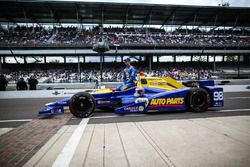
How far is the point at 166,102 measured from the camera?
499 cm

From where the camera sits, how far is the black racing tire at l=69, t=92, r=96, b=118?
477cm

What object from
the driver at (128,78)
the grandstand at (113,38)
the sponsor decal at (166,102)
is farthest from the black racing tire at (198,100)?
Answer: the grandstand at (113,38)

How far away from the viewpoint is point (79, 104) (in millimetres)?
4867

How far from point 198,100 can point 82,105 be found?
3.53 meters

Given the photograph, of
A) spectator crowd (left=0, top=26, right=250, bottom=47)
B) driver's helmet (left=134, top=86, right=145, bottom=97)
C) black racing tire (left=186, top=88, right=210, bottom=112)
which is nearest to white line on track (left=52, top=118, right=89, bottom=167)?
driver's helmet (left=134, top=86, right=145, bottom=97)

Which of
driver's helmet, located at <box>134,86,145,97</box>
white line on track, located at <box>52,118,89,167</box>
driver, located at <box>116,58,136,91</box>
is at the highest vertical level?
driver, located at <box>116,58,136,91</box>

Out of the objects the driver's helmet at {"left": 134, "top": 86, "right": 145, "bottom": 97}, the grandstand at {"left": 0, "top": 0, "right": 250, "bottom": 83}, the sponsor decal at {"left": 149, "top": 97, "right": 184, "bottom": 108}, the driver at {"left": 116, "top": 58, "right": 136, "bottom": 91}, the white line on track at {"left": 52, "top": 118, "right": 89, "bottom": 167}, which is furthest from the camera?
the grandstand at {"left": 0, "top": 0, "right": 250, "bottom": 83}

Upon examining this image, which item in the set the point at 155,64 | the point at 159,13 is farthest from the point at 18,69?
the point at 159,13

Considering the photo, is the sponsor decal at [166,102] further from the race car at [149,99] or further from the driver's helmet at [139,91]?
the driver's helmet at [139,91]

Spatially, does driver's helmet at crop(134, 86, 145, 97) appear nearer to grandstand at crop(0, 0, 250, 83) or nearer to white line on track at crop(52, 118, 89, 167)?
white line on track at crop(52, 118, 89, 167)

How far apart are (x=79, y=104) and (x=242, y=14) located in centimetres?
4079

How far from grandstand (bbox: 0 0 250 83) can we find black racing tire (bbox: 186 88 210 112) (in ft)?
68.0

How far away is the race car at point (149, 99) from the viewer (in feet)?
15.9

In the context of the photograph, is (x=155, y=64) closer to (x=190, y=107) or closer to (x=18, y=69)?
(x=18, y=69)
